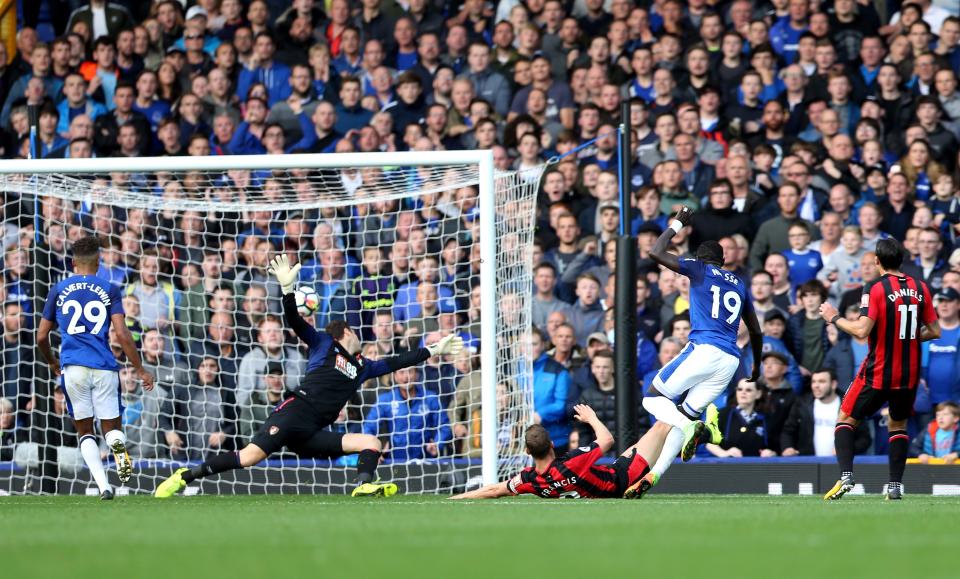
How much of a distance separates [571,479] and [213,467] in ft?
9.08

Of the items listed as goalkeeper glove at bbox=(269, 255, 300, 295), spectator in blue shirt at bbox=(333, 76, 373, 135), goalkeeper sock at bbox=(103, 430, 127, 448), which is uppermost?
spectator in blue shirt at bbox=(333, 76, 373, 135)

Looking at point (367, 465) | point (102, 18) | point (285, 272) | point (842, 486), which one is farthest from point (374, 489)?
point (102, 18)

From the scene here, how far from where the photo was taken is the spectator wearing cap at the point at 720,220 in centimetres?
1378

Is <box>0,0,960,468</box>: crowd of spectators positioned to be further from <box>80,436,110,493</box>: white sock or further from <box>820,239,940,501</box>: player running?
<box>80,436,110,493</box>: white sock

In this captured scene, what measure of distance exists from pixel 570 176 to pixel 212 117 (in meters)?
4.36

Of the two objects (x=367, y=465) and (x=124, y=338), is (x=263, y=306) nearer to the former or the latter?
(x=367, y=465)

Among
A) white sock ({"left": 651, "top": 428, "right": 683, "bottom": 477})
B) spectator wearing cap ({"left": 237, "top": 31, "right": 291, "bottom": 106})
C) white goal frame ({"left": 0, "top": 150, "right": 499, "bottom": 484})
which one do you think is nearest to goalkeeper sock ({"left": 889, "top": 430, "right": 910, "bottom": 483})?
white sock ({"left": 651, "top": 428, "right": 683, "bottom": 477})

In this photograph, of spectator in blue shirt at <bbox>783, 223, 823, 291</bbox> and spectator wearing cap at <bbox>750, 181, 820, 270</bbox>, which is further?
spectator wearing cap at <bbox>750, 181, 820, 270</bbox>

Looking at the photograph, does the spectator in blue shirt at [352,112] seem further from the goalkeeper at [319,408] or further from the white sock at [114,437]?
the white sock at [114,437]

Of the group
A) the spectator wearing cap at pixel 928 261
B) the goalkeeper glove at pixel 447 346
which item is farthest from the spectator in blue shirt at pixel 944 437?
the goalkeeper glove at pixel 447 346

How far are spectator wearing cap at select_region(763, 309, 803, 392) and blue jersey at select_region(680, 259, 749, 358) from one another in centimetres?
240

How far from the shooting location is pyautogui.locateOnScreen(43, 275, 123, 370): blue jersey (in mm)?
10859

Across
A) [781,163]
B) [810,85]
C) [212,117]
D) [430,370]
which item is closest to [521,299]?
[430,370]

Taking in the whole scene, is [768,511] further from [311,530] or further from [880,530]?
[311,530]
